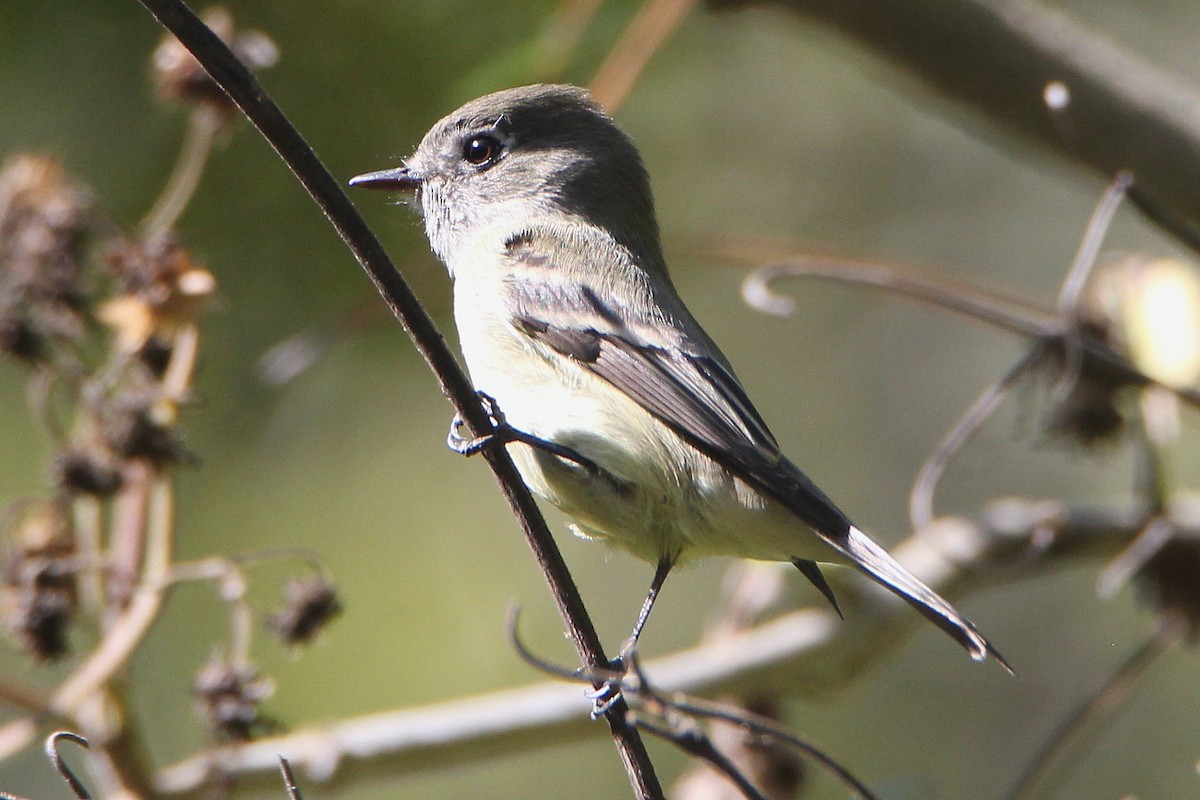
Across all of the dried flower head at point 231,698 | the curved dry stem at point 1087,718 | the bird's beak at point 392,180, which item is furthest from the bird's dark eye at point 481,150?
the curved dry stem at point 1087,718

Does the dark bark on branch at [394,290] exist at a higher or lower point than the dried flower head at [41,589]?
lower

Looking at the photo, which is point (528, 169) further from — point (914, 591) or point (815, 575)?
point (914, 591)

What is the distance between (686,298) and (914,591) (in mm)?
4456

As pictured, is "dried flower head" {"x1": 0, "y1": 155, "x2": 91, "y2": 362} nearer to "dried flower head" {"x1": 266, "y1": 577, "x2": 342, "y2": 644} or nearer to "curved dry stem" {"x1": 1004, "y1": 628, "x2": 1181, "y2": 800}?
"dried flower head" {"x1": 266, "y1": 577, "x2": 342, "y2": 644}

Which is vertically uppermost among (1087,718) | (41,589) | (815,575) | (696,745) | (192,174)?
(192,174)

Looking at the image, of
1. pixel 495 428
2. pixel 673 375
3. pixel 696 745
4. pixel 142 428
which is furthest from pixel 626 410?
pixel 696 745

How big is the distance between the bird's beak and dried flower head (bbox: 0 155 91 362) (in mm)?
750

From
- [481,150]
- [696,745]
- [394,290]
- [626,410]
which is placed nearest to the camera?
[696,745]

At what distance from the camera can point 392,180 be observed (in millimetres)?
3223

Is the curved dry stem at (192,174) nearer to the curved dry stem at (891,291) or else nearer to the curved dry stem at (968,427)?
the curved dry stem at (891,291)

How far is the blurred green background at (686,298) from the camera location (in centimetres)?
436

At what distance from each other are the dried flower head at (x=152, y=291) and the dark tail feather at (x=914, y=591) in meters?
1.21

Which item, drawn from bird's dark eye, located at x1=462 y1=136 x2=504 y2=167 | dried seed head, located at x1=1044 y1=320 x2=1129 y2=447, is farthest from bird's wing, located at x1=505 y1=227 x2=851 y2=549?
dried seed head, located at x1=1044 y1=320 x2=1129 y2=447

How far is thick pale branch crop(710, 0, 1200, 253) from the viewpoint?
3014 mm
